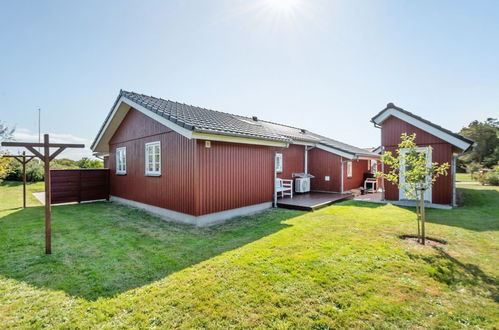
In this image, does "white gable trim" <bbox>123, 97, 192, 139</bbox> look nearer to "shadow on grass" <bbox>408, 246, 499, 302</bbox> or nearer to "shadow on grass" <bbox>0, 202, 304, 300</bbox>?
"shadow on grass" <bbox>0, 202, 304, 300</bbox>

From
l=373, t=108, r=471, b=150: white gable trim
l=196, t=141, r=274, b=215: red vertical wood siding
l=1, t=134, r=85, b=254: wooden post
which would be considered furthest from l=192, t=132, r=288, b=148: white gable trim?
l=373, t=108, r=471, b=150: white gable trim

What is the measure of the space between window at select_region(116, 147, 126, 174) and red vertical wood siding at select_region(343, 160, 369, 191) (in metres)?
11.4

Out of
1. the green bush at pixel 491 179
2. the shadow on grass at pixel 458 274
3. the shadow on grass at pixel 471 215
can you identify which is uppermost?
the green bush at pixel 491 179

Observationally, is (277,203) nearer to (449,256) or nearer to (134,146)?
(449,256)

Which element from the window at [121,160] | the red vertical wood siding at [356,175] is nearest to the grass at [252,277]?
the window at [121,160]

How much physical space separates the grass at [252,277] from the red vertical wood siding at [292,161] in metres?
5.27

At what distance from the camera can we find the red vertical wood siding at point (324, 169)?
490 inches

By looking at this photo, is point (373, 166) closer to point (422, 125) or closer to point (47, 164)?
point (422, 125)

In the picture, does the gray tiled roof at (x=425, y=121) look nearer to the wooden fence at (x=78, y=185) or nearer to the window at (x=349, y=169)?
the window at (x=349, y=169)

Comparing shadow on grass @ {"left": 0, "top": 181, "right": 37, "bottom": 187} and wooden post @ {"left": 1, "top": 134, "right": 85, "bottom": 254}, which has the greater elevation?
wooden post @ {"left": 1, "top": 134, "right": 85, "bottom": 254}

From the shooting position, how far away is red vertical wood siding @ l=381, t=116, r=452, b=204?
9.06 m

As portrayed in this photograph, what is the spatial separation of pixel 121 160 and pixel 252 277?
9958 mm

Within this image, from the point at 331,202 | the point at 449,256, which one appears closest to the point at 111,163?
the point at 331,202

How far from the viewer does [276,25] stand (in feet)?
28.3
